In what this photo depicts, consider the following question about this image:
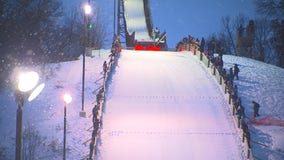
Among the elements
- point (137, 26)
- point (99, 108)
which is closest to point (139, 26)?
point (137, 26)

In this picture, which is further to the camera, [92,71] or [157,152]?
[92,71]

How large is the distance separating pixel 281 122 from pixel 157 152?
746 centimetres

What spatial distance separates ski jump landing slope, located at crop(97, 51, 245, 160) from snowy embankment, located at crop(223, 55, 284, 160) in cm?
133

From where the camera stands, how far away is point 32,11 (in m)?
→ 28.6

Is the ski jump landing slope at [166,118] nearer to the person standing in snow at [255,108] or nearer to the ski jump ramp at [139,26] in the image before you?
the person standing in snow at [255,108]

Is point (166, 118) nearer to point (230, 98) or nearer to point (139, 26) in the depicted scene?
point (230, 98)

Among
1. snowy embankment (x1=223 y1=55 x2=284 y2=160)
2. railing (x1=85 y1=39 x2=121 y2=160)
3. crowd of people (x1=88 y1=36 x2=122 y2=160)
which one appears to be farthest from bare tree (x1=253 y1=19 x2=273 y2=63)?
crowd of people (x1=88 y1=36 x2=122 y2=160)

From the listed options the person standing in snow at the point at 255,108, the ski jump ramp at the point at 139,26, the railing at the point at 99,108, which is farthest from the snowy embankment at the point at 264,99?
the ski jump ramp at the point at 139,26

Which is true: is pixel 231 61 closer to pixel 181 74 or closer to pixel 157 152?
pixel 181 74

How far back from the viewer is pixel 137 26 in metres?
49.9

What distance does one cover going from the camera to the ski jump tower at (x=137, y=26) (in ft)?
150

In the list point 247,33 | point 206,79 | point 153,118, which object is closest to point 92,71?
point 206,79

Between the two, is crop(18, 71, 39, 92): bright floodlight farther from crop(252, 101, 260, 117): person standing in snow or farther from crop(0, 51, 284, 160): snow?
crop(252, 101, 260, 117): person standing in snow

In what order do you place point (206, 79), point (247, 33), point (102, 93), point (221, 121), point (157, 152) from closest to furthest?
1. point (157, 152)
2. point (221, 121)
3. point (102, 93)
4. point (206, 79)
5. point (247, 33)
